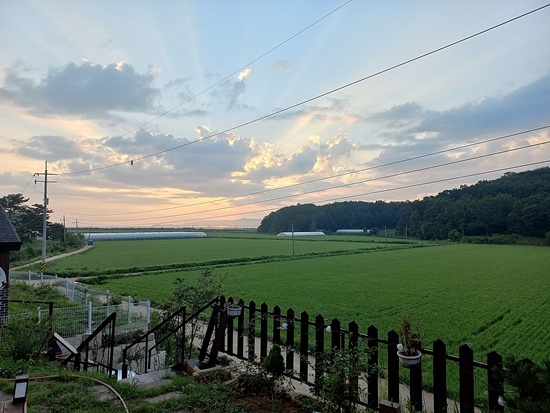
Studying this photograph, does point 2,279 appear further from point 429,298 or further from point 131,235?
point 131,235

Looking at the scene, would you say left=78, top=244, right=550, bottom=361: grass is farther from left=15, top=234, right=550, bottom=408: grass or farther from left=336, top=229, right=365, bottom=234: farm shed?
left=336, top=229, right=365, bottom=234: farm shed

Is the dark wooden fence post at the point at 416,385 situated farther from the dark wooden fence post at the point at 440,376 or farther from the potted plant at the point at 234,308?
the potted plant at the point at 234,308

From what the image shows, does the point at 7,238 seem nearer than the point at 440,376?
No

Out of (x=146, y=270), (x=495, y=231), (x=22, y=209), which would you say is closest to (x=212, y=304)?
(x=146, y=270)

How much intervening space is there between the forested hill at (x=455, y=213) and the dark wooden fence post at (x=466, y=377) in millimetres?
91265

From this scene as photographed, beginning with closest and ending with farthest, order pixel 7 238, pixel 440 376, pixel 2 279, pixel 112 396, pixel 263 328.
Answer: pixel 440 376 < pixel 112 396 < pixel 263 328 < pixel 2 279 < pixel 7 238

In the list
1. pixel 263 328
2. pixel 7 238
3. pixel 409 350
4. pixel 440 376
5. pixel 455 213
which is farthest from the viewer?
pixel 455 213

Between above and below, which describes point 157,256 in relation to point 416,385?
below

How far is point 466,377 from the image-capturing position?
378cm

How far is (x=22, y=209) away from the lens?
184 feet

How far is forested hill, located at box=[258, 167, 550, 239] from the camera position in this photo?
3250 inches

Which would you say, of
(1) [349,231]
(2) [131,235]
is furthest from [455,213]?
(2) [131,235]

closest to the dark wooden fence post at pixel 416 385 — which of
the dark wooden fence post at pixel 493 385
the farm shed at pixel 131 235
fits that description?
the dark wooden fence post at pixel 493 385

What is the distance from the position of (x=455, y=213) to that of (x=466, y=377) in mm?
104080
